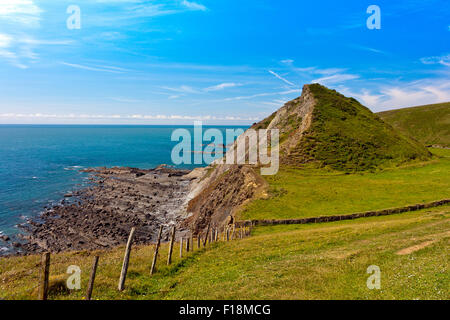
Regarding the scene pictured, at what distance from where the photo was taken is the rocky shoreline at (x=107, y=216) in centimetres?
5112

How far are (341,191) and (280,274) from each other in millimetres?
40943

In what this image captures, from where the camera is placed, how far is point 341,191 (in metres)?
52.1

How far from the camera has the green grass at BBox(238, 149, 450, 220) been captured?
4328 cm

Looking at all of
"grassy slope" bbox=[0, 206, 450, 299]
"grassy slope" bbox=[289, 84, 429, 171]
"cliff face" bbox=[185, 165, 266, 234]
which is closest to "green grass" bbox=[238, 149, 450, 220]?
"cliff face" bbox=[185, 165, 266, 234]

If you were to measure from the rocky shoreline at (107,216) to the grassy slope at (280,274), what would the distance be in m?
28.5

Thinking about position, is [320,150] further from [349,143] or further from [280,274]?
[280,274]

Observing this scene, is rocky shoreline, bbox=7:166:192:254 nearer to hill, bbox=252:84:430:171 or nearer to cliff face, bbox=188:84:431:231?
cliff face, bbox=188:84:431:231

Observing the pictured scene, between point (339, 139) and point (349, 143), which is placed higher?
point (339, 139)

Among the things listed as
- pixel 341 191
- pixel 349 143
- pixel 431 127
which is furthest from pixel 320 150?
pixel 431 127

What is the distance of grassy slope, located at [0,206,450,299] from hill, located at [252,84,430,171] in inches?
1917

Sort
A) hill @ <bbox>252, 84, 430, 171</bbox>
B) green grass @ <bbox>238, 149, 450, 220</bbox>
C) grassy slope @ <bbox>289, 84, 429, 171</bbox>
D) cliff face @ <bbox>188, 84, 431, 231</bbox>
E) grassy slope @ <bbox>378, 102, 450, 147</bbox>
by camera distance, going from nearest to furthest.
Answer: green grass @ <bbox>238, 149, 450, 220</bbox>, cliff face @ <bbox>188, 84, 431, 231</bbox>, grassy slope @ <bbox>289, 84, 429, 171</bbox>, hill @ <bbox>252, 84, 430, 171</bbox>, grassy slope @ <bbox>378, 102, 450, 147</bbox>

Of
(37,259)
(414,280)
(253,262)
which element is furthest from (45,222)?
(414,280)
